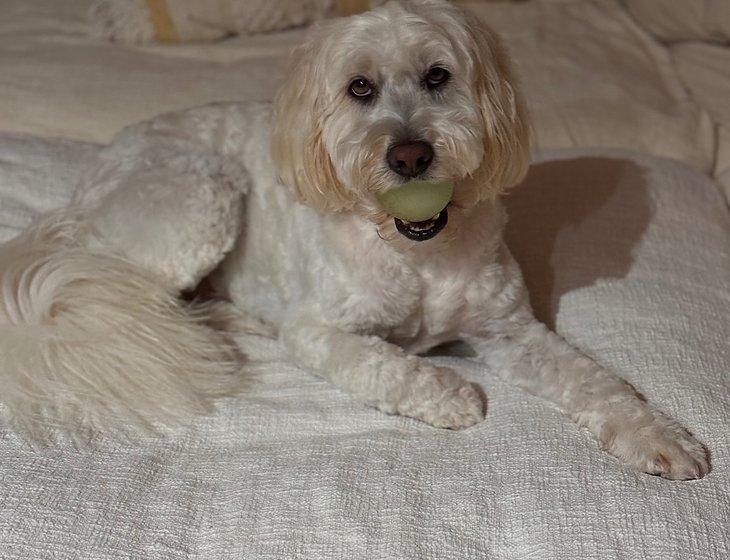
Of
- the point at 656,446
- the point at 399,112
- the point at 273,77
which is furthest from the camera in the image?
A: the point at 273,77

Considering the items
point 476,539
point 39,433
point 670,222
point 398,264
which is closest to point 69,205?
point 39,433

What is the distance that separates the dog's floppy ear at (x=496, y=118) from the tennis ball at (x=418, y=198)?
0.33ft

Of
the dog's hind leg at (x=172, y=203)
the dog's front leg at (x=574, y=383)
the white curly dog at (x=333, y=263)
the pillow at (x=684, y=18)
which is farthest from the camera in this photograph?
the pillow at (x=684, y=18)

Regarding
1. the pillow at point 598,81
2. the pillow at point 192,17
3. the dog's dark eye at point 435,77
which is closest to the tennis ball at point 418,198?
the dog's dark eye at point 435,77

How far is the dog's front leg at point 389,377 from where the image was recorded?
68.8 inches

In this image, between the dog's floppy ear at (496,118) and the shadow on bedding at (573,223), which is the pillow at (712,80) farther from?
the dog's floppy ear at (496,118)

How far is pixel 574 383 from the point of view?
1.76m

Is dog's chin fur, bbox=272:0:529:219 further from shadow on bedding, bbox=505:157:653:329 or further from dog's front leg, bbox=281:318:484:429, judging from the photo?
shadow on bedding, bbox=505:157:653:329

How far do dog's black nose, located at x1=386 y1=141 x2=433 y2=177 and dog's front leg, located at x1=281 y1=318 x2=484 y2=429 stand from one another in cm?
39

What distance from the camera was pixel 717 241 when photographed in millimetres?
2275

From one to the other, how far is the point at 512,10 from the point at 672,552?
2528mm

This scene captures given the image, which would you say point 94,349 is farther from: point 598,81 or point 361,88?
point 598,81

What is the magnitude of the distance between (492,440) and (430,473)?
5.8 inches

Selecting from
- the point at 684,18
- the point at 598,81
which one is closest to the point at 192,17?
the point at 598,81
